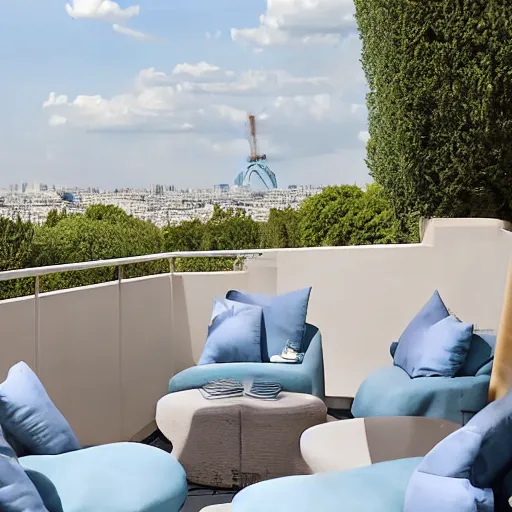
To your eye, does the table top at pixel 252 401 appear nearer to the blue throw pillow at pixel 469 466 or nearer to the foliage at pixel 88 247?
the blue throw pillow at pixel 469 466

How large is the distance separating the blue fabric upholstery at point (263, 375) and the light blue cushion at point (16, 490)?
2264 millimetres

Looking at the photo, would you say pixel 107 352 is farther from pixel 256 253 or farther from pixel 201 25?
pixel 201 25

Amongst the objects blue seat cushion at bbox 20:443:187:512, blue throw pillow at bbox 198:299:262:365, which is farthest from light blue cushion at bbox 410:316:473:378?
blue seat cushion at bbox 20:443:187:512

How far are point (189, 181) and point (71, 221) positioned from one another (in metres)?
9.77

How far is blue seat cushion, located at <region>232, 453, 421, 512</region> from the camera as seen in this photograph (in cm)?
212

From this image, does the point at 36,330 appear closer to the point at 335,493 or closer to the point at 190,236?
the point at 335,493

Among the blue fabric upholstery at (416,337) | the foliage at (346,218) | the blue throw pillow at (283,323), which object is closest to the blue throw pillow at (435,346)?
the blue fabric upholstery at (416,337)

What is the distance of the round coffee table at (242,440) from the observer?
3.84m

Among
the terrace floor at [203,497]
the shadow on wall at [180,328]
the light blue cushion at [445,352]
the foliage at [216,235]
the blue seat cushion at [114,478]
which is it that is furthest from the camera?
the foliage at [216,235]

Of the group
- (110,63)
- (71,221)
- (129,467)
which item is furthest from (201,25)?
(129,467)

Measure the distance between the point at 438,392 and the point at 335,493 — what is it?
Answer: 184 cm

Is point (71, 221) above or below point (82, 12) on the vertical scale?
below

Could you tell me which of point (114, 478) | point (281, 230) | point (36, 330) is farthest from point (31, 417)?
point (281, 230)

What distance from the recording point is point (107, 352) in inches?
174
